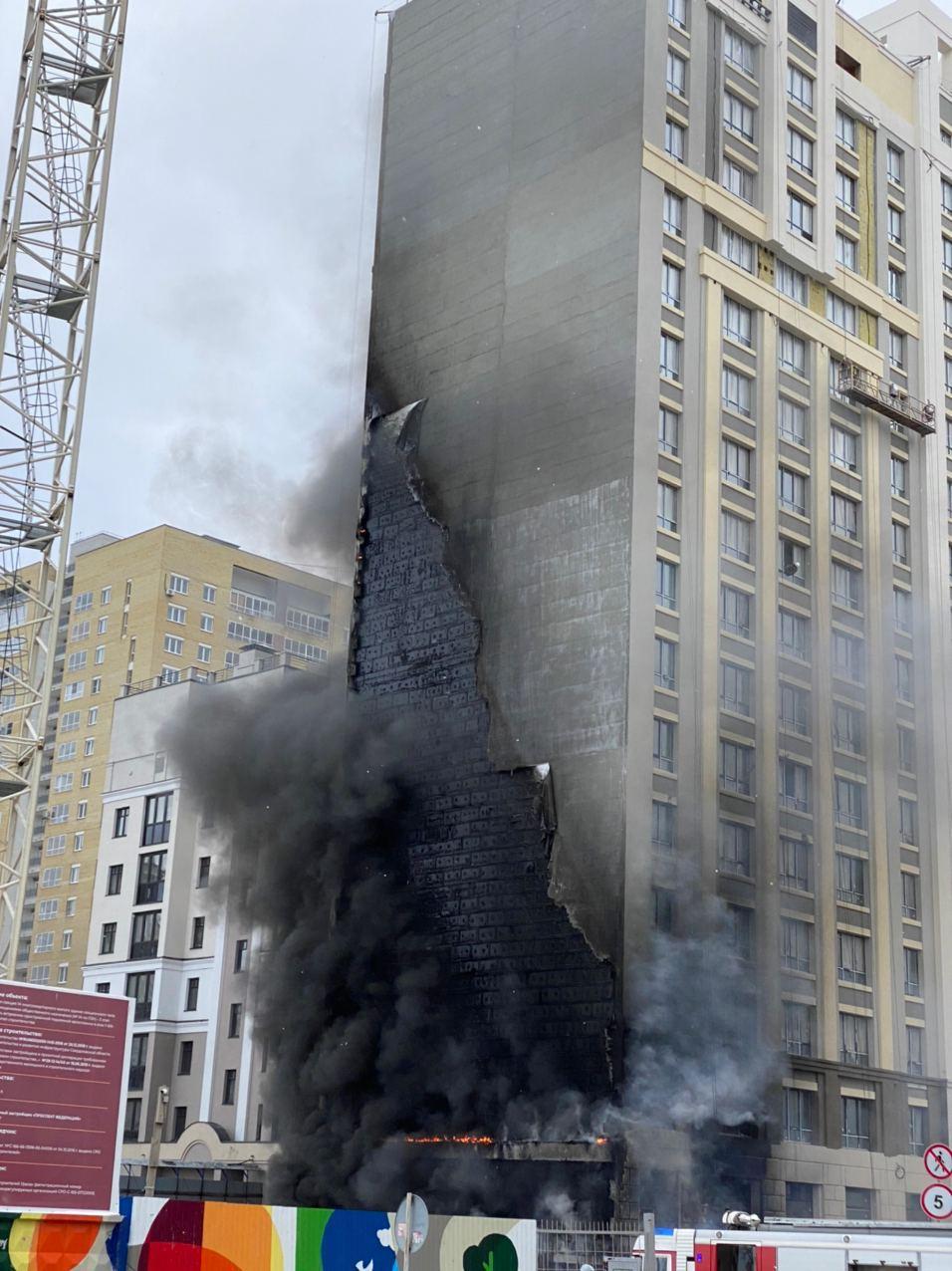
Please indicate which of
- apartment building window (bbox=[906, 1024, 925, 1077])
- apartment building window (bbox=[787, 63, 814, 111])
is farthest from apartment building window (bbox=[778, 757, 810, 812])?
apartment building window (bbox=[787, 63, 814, 111])

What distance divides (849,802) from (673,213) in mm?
20549

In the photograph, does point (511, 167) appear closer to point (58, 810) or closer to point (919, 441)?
point (919, 441)

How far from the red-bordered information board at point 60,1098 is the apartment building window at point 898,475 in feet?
148

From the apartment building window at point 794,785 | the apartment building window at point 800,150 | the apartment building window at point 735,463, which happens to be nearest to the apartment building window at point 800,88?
the apartment building window at point 800,150

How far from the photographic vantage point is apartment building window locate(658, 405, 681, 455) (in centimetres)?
5294

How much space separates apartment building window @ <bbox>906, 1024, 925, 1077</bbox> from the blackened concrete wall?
13.6m

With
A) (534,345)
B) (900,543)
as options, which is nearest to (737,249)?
(534,345)

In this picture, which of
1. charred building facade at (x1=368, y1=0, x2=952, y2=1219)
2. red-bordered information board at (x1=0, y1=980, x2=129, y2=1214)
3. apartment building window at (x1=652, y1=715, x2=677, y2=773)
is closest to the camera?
red-bordered information board at (x1=0, y1=980, x2=129, y2=1214)

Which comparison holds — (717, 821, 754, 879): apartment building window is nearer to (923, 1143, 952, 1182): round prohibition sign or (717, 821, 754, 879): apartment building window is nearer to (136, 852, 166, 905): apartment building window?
(923, 1143, 952, 1182): round prohibition sign

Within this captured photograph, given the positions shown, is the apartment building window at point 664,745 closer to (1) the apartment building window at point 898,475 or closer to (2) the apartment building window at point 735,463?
(2) the apartment building window at point 735,463

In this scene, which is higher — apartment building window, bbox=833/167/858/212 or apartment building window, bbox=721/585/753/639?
apartment building window, bbox=833/167/858/212

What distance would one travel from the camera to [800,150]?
200 ft

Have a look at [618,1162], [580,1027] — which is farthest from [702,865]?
[618,1162]

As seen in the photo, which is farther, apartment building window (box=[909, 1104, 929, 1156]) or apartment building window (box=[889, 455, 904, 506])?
apartment building window (box=[889, 455, 904, 506])
